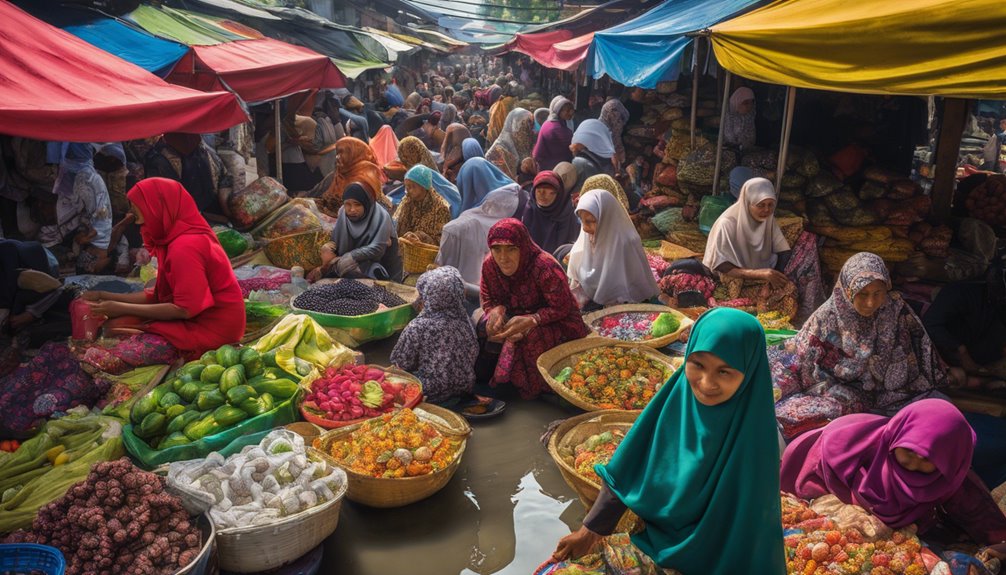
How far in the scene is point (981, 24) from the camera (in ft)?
10.4

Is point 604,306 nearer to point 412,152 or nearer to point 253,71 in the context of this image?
point 412,152

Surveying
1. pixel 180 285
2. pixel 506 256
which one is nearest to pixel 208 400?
pixel 180 285

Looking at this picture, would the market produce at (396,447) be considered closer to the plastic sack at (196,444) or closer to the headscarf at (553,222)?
the plastic sack at (196,444)

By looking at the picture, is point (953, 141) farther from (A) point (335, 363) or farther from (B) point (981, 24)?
(A) point (335, 363)

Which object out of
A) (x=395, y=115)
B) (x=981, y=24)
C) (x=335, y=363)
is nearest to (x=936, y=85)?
(x=981, y=24)

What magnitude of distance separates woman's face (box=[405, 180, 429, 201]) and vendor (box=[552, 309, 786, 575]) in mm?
4605

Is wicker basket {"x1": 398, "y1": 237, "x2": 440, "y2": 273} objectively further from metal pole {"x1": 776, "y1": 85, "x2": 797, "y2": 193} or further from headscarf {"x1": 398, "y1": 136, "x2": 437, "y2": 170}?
metal pole {"x1": 776, "y1": 85, "x2": 797, "y2": 193}

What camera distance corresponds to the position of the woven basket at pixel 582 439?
309 centimetres

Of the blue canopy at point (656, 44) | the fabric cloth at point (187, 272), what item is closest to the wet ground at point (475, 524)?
the fabric cloth at point (187, 272)

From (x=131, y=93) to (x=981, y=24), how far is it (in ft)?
15.8

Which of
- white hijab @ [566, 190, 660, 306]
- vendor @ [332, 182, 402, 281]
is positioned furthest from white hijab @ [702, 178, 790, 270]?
vendor @ [332, 182, 402, 281]

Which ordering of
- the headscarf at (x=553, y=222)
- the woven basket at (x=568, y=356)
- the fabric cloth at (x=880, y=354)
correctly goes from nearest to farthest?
the fabric cloth at (x=880, y=354), the woven basket at (x=568, y=356), the headscarf at (x=553, y=222)

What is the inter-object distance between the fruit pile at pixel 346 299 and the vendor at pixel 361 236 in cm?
44

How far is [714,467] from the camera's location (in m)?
2.18
